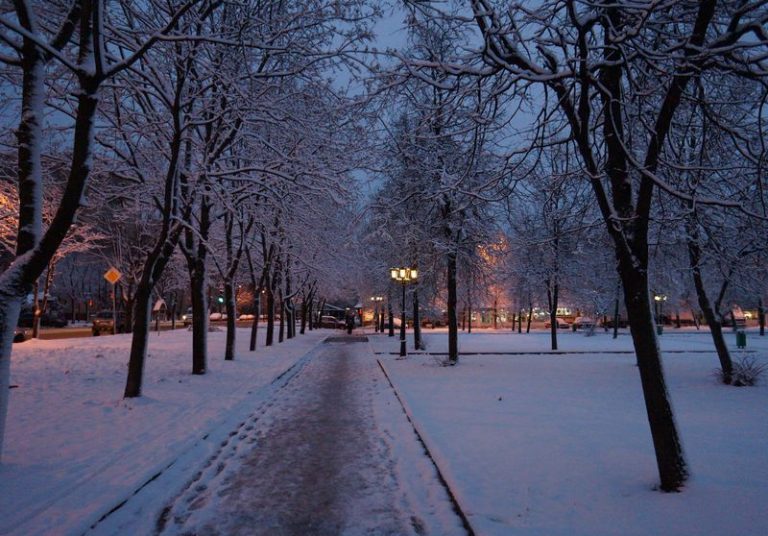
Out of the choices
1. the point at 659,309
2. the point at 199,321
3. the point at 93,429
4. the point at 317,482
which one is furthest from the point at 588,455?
the point at 659,309

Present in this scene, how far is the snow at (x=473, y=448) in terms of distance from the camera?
4676mm

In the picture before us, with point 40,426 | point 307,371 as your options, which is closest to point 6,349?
point 40,426

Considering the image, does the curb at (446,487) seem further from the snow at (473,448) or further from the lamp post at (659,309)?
the lamp post at (659,309)

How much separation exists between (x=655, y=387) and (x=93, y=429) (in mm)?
8128

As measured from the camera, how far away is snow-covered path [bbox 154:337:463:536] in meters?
4.70

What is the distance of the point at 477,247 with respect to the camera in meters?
20.6

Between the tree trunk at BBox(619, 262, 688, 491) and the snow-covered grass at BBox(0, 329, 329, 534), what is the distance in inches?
220

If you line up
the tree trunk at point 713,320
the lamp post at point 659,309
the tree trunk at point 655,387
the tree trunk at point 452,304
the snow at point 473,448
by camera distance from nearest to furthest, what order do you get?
1. the snow at point 473,448
2. the tree trunk at point 655,387
3. the tree trunk at point 713,320
4. the tree trunk at point 452,304
5. the lamp post at point 659,309

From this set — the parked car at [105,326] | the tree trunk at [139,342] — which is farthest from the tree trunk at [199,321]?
the parked car at [105,326]

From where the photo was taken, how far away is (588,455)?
6.60m

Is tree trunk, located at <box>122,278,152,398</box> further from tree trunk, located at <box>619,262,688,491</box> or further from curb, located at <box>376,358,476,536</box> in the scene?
tree trunk, located at <box>619,262,688,491</box>

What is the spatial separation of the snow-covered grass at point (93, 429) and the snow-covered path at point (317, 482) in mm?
720

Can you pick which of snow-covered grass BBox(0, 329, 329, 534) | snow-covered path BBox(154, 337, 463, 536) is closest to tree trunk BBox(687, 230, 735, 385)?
snow-covered path BBox(154, 337, 463, 536)

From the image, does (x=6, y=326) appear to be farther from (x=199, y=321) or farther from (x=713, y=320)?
(x=713, y=320)
